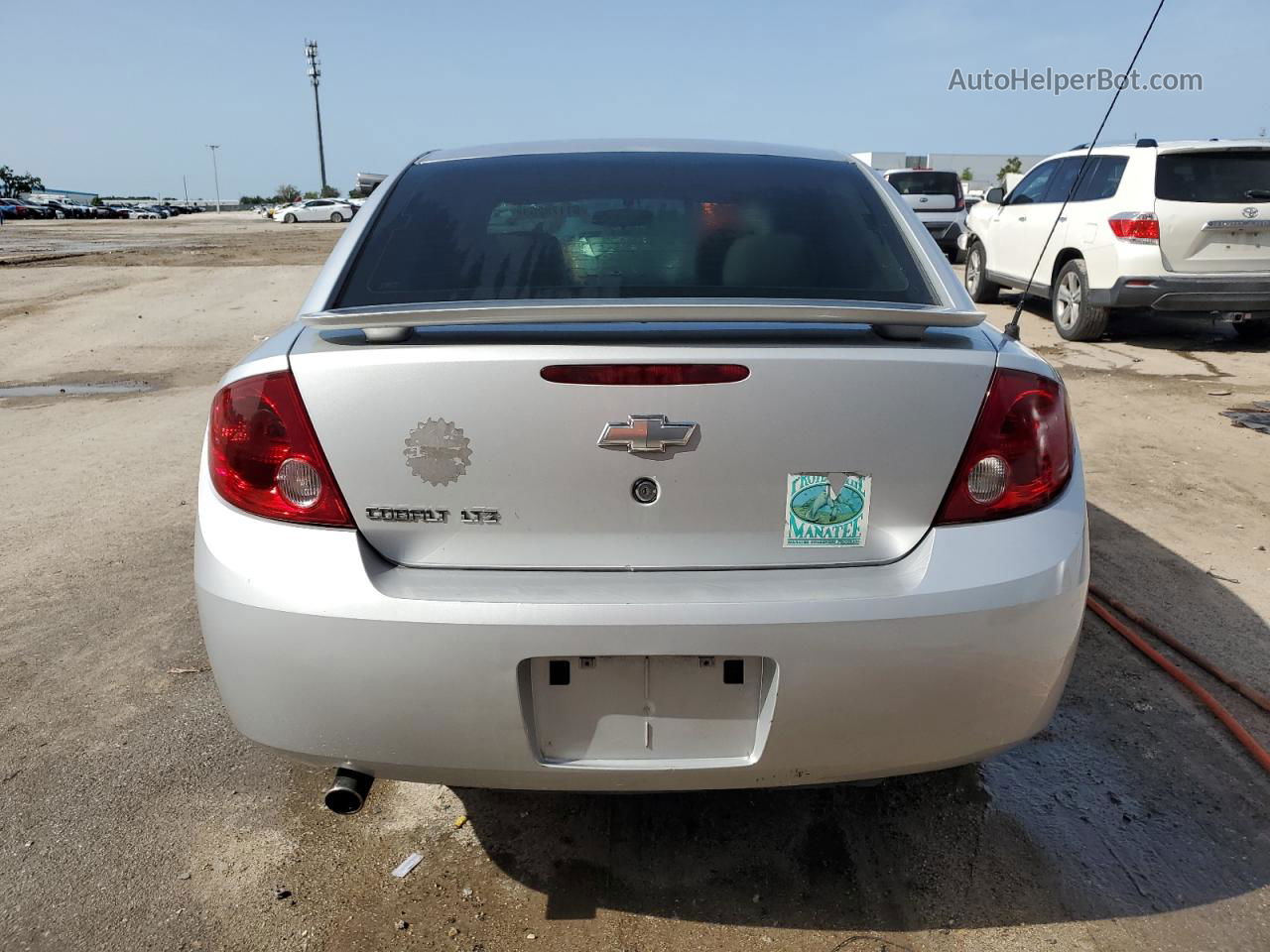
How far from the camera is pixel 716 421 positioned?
190cm

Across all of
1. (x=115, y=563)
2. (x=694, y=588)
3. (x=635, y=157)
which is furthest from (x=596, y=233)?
(x=115, y=563)

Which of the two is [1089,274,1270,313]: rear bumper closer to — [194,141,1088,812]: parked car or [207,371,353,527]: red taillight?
→ [194,141,1088,812]: parked car

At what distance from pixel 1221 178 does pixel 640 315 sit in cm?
847

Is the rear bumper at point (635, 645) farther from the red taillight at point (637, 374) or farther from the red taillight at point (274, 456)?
the red taillight at point (637, 374)

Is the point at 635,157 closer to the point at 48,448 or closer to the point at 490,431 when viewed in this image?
the point at 490,431

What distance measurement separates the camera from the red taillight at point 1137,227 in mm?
8500

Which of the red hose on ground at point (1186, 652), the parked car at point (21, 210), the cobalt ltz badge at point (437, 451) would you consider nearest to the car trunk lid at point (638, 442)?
the cobalt ltz badge at point (437, 451)

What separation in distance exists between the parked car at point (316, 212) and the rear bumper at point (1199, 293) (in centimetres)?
5062

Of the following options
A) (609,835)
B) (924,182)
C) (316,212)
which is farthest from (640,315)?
(316,212)

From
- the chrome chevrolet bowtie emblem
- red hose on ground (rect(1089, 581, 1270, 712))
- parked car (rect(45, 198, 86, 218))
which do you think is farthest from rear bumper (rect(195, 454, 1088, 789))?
parked car (rect(45, 198, 86, 218))

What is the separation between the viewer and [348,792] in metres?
2.08

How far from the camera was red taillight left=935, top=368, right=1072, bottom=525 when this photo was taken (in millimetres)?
1992

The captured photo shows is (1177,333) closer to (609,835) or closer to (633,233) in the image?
(633,233)

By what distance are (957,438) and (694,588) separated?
1.95 feet
